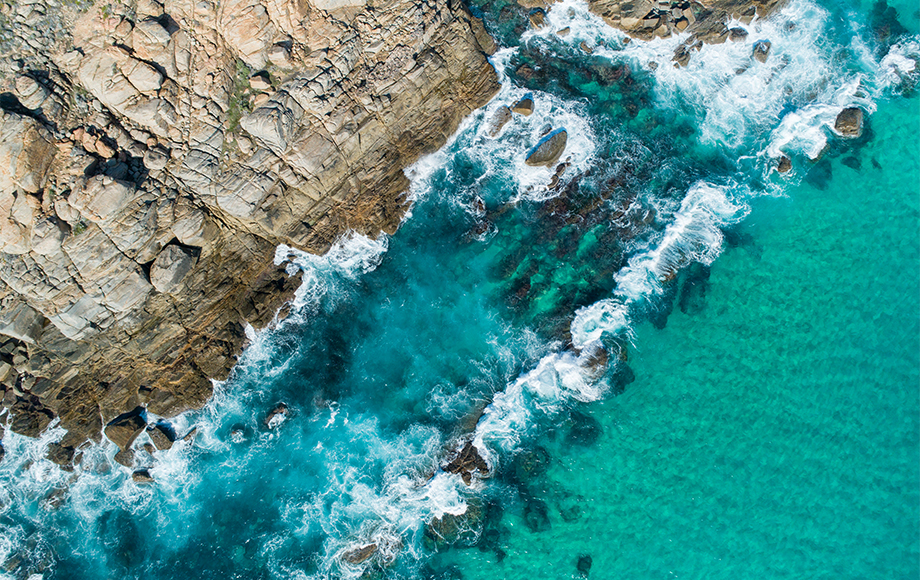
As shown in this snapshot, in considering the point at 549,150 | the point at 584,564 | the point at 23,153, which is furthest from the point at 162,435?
the point at 549,150

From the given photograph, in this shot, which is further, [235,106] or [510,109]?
[510,109]

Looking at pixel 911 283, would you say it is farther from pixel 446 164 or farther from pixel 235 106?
pixel 235 106

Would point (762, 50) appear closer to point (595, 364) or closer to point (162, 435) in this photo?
point (595, 364)

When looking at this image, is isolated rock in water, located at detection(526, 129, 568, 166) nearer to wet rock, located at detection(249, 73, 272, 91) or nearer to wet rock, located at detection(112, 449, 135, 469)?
wet rock, located at detection(249, 73, 272, 91)

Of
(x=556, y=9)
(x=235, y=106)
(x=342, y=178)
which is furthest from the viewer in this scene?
(x=556, y=9)

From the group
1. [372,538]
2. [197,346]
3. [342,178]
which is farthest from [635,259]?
[197,346]
